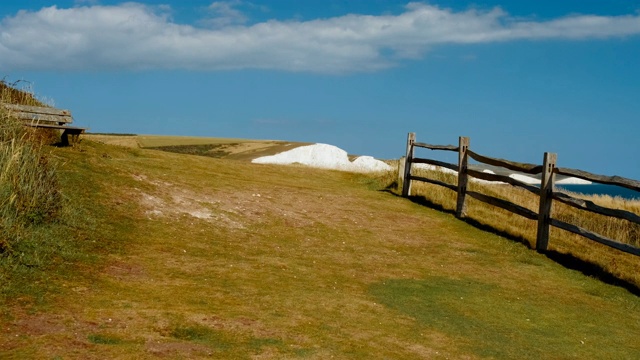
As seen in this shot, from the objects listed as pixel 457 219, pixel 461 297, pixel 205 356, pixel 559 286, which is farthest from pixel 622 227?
pixel 205 356

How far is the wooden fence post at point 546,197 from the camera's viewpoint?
1410cm

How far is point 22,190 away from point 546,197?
10117 mm

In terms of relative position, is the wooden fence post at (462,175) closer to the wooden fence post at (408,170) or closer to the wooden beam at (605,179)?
the wooden fence post at (408,170)

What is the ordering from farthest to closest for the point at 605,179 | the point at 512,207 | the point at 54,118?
the point at 54,118 → the point at 512,207 → the point at 605,179

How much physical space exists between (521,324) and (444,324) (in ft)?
4.06

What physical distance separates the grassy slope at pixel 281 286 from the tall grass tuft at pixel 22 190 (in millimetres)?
506

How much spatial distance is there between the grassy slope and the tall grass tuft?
0.51 metres

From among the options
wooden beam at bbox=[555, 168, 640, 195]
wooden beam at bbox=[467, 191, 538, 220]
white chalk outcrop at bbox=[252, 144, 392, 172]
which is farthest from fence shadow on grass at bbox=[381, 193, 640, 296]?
white chalk outcrop at bbox=[252, 144, 392, 172]

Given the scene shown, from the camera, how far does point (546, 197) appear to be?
14.2m

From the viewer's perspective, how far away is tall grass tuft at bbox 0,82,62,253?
9562mm

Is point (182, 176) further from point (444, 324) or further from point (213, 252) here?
point (444, 324)

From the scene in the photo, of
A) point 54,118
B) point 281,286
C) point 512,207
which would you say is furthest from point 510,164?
point 54,118

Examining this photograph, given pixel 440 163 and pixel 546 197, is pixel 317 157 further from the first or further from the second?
pixel 546 197

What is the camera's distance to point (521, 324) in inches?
364
